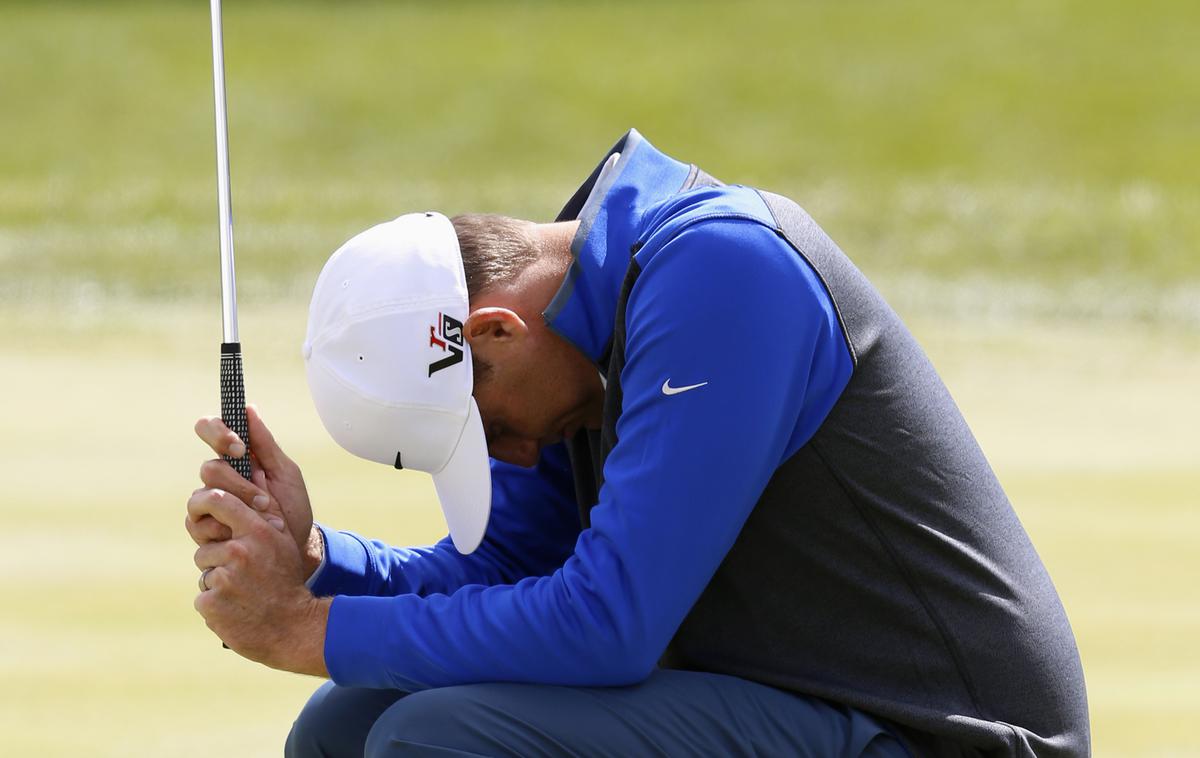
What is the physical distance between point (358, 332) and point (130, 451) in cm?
476

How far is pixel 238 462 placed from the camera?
9.23ft

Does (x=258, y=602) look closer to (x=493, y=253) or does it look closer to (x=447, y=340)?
(x=447, y=340)

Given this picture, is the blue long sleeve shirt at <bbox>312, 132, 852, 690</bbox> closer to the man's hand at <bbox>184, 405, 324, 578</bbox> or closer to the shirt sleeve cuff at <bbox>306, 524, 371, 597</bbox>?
the man's hand at <bbox>184, 405, 324, 578</bbox>

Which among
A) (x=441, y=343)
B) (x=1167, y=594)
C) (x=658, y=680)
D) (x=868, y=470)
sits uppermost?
(x=441, y=343)

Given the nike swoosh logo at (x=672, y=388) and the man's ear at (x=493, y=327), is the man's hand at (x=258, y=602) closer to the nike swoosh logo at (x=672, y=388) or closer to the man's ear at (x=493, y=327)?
the man's ear at (x=493, y=327)

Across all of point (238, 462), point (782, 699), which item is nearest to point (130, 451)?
point (238, 462)

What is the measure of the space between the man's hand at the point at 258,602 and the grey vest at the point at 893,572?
1.57 feet

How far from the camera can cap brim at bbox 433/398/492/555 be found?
2.74m

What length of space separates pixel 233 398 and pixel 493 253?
45cm

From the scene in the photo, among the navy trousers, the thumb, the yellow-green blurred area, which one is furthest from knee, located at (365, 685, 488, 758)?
the yellow-green blurred area

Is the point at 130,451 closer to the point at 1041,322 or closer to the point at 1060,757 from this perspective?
the point at 1060,757

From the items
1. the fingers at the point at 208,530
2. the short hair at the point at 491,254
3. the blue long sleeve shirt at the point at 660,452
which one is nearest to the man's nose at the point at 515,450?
the short hair at the point at 491,254

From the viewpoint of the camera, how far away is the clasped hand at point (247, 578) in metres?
2.62

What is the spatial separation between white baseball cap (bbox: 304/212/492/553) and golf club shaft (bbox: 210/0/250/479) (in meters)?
0.12
